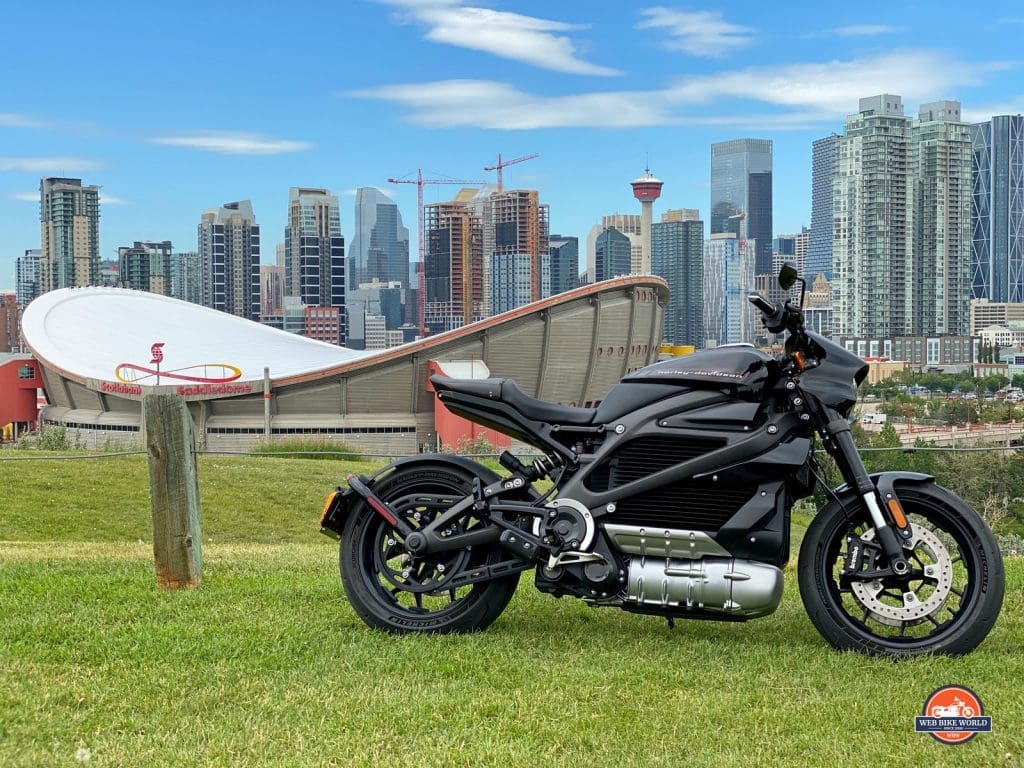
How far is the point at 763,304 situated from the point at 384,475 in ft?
6.80

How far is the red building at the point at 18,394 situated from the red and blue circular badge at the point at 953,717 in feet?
230

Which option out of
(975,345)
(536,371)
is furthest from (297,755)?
(975,345)

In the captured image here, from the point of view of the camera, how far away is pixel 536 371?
65750 millimetres

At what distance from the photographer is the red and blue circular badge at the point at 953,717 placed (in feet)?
13.4

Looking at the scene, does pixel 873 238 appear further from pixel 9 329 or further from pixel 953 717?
pixel 953 717

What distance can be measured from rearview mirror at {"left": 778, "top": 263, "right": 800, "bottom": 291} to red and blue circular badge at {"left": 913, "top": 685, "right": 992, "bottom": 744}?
187cm

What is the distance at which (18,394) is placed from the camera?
68.3m

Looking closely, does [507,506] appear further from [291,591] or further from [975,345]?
[975,345]

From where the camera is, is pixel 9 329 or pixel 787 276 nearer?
pixel 787 276

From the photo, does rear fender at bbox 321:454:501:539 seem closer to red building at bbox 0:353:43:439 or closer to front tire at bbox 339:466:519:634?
front tire at bbox 339:466:519:634

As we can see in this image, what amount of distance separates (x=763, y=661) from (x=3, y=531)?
44.0 feet

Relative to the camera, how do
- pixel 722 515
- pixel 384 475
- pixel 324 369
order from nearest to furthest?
pixel 722 515 → pixel 384 475 → pixel 324 369

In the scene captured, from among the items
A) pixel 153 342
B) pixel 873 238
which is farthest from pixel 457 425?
pixel 873 238

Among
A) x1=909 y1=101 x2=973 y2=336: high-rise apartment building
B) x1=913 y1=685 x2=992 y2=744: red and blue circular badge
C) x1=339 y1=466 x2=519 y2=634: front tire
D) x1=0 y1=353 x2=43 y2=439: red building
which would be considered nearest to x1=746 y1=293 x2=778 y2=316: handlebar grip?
x1=339 y1=466 x2=519 y2=634: front tire
